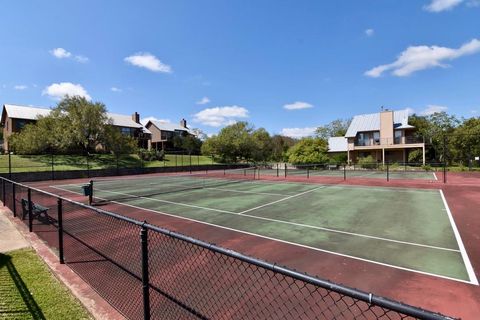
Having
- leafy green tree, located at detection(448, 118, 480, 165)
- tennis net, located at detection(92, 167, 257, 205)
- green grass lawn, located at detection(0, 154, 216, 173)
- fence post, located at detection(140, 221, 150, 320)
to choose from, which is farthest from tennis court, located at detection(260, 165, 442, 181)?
fence post, located at detection(140, 221, 150, 320)

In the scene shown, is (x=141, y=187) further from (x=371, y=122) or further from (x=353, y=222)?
(x=371, y=122)

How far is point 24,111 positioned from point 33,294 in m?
58.4

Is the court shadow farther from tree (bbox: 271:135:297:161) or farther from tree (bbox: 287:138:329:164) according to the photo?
tree (bbox: 271:135:297:161)

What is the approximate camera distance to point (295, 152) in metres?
51.8

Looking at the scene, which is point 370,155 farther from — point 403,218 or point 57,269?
point 57,269

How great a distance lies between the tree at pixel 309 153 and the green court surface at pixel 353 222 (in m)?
30.4

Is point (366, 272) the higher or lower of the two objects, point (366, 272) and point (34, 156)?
the lower

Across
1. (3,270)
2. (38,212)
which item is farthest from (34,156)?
(3,270)

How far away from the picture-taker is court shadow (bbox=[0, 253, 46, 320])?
15.0ft

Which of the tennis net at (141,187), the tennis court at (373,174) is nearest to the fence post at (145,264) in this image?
the tennis net at (141,187)

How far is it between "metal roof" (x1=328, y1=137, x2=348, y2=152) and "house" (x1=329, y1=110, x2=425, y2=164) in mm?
2045

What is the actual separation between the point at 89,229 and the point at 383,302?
34.3 feet

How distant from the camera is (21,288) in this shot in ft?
17.8

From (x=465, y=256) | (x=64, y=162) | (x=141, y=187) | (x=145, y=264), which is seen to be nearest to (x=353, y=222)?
(x=465, y=256)
